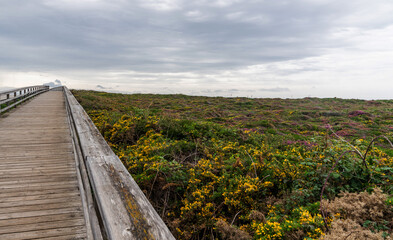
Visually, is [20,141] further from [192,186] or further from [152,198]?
[192,186]

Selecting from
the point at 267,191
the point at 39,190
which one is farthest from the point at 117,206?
the point at 267,191

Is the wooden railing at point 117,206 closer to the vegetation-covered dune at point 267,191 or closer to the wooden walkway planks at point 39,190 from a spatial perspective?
the wooden walkway planks at point 39,190

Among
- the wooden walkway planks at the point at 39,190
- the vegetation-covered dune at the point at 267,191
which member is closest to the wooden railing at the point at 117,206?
the wooden walkway planks at the point at 39,190

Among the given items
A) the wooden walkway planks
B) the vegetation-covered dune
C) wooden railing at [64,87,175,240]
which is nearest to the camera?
wooden railing at [64,87,175,240]

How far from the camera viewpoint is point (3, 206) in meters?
3.23

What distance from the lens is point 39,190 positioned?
12.2 ft

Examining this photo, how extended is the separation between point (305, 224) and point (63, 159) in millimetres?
5065

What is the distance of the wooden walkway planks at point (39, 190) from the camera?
9.14ft

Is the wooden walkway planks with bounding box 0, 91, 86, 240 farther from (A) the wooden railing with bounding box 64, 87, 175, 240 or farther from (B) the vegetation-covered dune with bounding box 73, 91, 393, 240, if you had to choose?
(B) the vegetation-covered dune with bounding box 73, 91, 393, 240

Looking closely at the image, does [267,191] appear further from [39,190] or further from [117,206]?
[39,190]

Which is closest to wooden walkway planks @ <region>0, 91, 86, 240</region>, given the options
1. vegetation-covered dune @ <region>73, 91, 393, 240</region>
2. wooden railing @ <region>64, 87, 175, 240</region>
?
wooden railing @ <region>64, 87, 175, 240</region>

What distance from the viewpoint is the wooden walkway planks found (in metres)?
2.79

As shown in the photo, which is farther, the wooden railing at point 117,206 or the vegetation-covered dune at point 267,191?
the vegetation-covered dune at point 267,191

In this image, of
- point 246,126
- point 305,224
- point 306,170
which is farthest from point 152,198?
point 246,126
